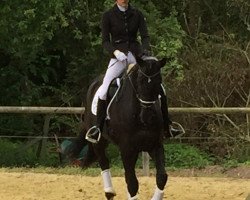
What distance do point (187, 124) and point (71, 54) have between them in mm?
5358

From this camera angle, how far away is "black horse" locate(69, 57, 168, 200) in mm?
6879

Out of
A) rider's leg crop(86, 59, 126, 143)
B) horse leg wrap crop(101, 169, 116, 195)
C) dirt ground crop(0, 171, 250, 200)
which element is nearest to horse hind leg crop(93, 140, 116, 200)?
horse leg wrap crop(101, 169, 116, 195)

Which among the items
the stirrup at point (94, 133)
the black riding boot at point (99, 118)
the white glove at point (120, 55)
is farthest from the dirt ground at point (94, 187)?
the white glove at point (120, 55)

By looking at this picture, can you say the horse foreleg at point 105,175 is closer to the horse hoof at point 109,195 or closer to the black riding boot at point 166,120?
the horse hoof at point 109,195

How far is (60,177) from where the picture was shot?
34.4 ft

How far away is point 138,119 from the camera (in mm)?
7141

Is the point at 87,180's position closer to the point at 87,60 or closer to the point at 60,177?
the point at 60,177

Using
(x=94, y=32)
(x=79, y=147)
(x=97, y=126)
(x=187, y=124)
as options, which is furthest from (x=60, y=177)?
(x=94, y=32)

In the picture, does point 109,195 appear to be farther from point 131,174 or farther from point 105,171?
point 131,174

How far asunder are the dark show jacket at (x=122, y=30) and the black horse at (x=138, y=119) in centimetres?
44

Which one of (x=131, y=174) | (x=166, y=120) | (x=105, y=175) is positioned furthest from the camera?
(x=105, y=175)

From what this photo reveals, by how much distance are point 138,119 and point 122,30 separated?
1252mm

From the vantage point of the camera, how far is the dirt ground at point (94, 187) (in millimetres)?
8828

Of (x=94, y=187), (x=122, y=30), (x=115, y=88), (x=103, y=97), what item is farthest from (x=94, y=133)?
(x=94, y=187)
